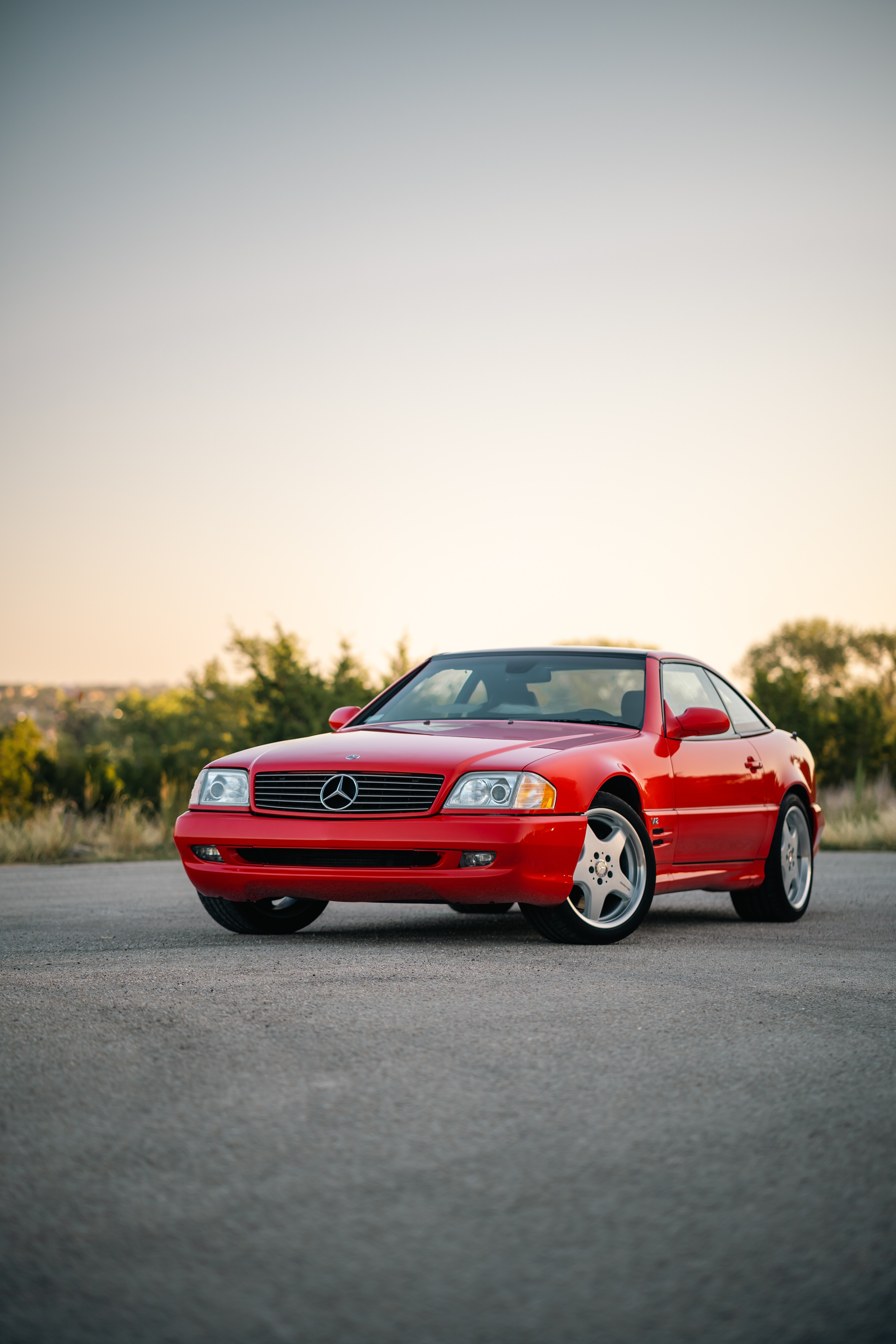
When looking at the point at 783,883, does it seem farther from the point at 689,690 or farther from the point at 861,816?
the point at 861,816

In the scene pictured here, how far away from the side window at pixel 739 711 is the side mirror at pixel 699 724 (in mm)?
927

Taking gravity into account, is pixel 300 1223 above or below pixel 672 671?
below

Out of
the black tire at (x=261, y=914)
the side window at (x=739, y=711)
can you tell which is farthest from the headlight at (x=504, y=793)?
the side window at (x=739, y=711)

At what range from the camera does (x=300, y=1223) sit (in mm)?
3105

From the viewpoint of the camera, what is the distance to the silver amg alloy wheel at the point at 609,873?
7559 mm

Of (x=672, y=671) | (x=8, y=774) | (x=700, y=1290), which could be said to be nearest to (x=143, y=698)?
(x=8, y=774)

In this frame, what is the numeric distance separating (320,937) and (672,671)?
277 cm

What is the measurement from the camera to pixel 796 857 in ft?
32.1

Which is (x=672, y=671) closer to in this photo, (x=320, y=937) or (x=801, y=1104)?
(x=320, y=937)

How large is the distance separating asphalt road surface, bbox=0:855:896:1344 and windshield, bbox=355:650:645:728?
2286mm

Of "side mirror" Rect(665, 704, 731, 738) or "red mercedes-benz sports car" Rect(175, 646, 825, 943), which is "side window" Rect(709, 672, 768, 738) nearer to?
"red mercedes-benz sports car" Rect(175, 646, 825, 943)

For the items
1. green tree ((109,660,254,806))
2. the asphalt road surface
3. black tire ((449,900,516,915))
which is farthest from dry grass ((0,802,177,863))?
the asphalt road surface

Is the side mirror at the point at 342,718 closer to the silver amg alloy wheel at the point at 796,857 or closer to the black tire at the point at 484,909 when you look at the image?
the black tire at the point at 484,909

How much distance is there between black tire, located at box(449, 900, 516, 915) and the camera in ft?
29.2
